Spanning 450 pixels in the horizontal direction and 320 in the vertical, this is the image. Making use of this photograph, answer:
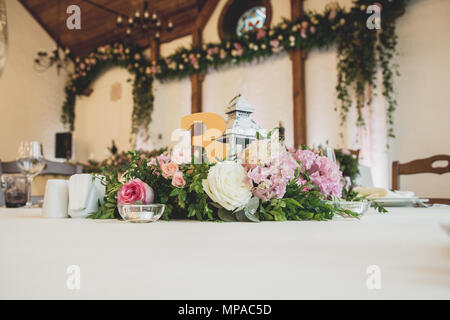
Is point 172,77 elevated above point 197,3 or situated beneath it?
situated beneath

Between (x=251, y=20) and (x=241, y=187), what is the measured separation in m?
5.47

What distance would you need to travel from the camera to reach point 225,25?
19.0ft

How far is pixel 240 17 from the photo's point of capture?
5836 millimetres

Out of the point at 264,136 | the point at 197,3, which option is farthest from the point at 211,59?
the point at 264,136

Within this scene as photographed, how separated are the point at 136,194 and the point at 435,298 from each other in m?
0.61

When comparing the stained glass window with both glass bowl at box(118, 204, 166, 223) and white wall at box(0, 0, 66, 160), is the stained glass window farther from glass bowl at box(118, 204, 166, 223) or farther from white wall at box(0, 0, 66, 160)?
glass bowl at box(118, 204, 166, 223)

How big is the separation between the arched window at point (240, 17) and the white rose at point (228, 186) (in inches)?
200

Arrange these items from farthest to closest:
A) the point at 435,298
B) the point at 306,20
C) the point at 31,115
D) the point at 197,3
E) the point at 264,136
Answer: the point at 31,115 → the point at 197,3 → the point at 306,20 → the point at 264,136 → the point at 435,298

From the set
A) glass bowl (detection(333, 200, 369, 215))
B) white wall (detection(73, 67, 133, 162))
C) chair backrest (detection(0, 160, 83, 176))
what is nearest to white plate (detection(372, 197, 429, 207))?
glass bowl (detection(333, 200, 369, 215))

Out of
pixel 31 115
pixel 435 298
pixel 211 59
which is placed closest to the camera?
pixel 435 298

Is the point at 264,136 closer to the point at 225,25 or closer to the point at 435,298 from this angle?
the point at 435,298

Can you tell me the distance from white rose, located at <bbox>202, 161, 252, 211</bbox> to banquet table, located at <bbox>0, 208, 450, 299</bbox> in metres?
0.13

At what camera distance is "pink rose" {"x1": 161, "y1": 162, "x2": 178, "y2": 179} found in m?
0.80
